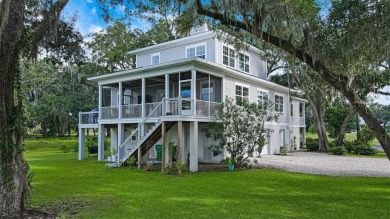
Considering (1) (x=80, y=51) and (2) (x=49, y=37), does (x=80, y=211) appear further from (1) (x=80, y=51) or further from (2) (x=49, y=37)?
(1) (x=80, y=51)

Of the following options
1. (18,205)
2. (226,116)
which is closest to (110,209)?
(18,205)

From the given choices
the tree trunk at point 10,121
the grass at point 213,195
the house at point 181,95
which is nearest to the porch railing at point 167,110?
the house at point 181,95

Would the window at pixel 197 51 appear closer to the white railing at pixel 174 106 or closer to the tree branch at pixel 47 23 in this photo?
the white railing at pixel 174 106

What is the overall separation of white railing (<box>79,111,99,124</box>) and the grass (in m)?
7.02

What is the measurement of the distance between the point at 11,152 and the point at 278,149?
20354 millimetres

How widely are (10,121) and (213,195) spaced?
18.1 feet

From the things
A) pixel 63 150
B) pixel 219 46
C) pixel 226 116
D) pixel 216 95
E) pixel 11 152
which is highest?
pixel 219 46

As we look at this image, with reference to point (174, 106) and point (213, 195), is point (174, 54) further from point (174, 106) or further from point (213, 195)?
point (213, 195)

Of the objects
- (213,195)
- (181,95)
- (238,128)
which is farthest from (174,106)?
(213,195)

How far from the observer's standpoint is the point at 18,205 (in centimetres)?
607

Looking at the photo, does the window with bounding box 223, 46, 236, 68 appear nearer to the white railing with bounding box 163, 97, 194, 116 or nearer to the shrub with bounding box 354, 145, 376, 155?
the white railing with bounding box 163, 97, 194, 116

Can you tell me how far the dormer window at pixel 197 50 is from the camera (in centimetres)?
1835

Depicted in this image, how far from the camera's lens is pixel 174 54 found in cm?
1972

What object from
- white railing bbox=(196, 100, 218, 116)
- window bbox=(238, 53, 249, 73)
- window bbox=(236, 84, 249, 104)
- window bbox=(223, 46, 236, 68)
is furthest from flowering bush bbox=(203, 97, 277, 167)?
window bbox=(238, 53, 249, 73)
